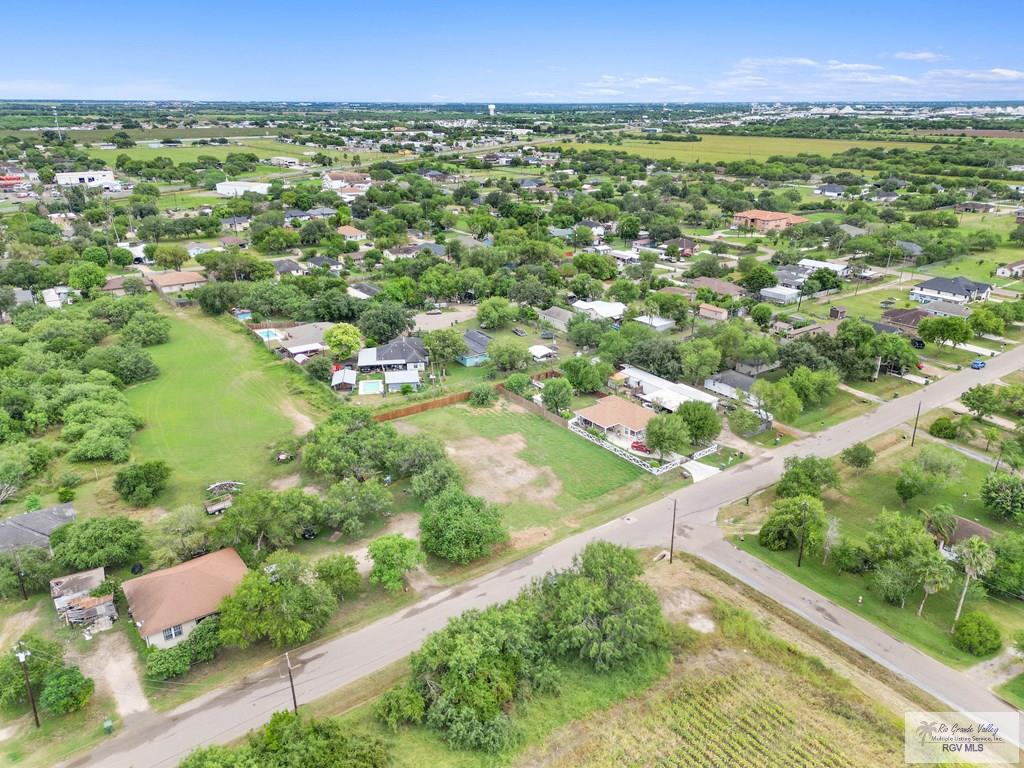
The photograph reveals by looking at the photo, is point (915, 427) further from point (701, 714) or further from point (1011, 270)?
point (1011, 270)

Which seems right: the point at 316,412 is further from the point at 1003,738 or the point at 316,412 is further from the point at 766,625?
the point at 1003,738

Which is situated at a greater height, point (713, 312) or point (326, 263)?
point (326, 263)

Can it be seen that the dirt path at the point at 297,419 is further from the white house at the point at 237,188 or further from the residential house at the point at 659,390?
the white house at the point at 237,188

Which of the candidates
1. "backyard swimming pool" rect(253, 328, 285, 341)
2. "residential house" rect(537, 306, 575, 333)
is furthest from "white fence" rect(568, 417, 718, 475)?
"backyard swimming pool" rect(253, 328, 285, 341)

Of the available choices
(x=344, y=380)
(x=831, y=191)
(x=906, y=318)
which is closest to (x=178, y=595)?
(x=344, y=380)

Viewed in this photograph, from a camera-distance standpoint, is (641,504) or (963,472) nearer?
(641,504)

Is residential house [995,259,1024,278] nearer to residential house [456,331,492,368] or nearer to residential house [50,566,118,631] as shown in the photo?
residential house [456,331,492,368]

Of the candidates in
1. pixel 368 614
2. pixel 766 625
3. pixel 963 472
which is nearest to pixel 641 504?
pixel 766 625
